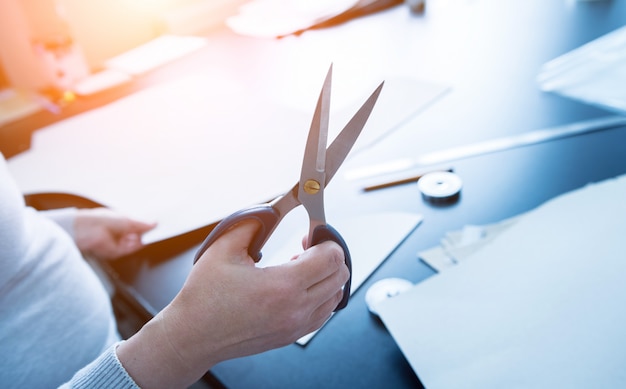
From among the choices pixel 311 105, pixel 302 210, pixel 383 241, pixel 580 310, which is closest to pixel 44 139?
pixel 311 105

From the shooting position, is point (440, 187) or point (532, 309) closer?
point (532, 309)

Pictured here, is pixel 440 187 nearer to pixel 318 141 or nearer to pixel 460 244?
pixel 460 244

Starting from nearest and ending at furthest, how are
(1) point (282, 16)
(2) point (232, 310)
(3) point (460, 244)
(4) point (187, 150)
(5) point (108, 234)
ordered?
(2) point (232, 310) < (3) point (460, 244) < (5) point (108, 234) < (4) point (187, 150) < (1) point (282, 16)

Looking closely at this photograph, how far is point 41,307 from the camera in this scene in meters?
0.54

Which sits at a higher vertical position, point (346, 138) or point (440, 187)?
point (346, 138)

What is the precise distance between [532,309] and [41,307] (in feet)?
1.59

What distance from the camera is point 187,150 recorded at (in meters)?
0.86

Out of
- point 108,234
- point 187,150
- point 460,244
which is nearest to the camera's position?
point 460,244

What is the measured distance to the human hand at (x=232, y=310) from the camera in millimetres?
381

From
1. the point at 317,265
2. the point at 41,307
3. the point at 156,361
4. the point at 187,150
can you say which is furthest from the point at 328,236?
the point at 187,150

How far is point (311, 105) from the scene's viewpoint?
912mm

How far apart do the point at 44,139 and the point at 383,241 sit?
2.58ft

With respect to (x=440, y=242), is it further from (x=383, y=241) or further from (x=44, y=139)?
(x=44, y=139)

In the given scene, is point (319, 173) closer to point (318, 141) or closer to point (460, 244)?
point (318, 141)
